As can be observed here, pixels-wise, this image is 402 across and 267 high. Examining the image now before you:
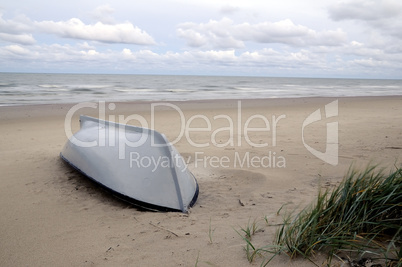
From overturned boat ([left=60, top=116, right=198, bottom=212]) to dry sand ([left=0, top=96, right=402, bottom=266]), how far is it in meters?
0.14

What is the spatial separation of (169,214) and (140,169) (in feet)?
1.97

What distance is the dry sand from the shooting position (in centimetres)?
234

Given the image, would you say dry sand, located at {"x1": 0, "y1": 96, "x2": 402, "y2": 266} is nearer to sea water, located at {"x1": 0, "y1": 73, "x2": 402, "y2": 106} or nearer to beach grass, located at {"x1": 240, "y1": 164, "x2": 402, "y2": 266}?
beach grass, located at {"x1": 240, "y1": 164, "x2": 402, "y2": 266}

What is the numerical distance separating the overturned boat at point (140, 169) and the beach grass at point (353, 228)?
1.19 meters

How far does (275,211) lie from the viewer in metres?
3.06

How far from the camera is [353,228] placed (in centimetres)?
199

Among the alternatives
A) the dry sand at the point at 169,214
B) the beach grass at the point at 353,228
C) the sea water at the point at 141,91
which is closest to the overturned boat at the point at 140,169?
the dry sand at the point at 169,214

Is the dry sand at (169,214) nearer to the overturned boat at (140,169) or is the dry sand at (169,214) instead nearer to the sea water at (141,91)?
the overturned boat at (140,169)

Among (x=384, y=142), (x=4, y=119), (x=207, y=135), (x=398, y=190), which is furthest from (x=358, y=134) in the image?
(x=4, y=119)

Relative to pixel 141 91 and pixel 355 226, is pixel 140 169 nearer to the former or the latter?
pixel 355 226

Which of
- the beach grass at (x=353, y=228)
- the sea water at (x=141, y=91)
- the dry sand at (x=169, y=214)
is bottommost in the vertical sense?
the dry sand at (x=169, y=214)

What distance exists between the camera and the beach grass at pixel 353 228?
190cm

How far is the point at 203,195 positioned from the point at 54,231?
5.21ft

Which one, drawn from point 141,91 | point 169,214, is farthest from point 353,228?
point 141,91
